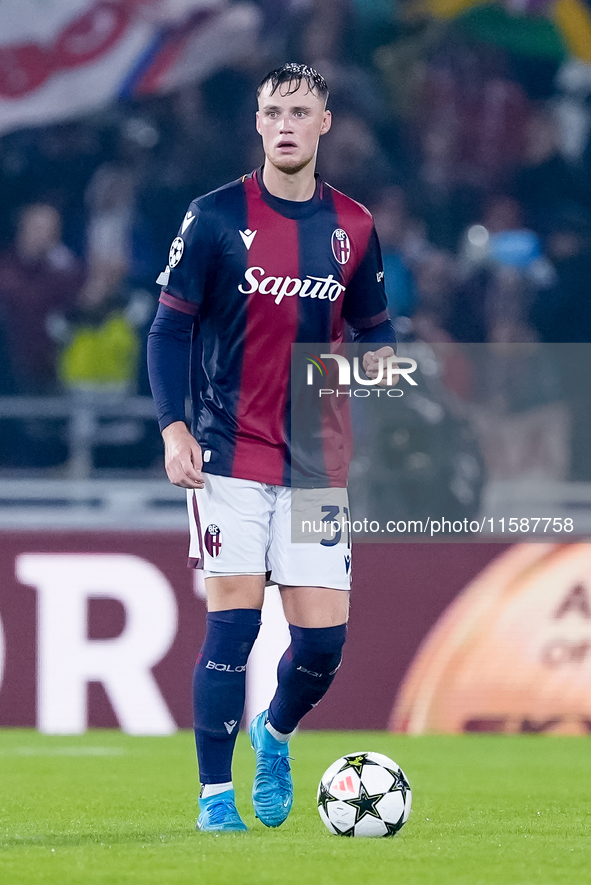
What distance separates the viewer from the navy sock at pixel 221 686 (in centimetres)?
339

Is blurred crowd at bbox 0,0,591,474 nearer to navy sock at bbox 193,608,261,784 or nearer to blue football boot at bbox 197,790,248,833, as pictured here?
navy sock at bbox 193,608,261,784

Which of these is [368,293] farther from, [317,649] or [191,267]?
[317,649]

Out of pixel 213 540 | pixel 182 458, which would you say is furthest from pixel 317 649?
pixel 182 458

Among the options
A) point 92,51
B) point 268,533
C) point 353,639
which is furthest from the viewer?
point 92,51

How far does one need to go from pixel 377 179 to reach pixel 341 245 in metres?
5.14

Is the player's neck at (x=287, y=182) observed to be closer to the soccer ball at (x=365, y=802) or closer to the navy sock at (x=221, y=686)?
the navy sock at (x=221, y=686)

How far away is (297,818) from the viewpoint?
148 inches

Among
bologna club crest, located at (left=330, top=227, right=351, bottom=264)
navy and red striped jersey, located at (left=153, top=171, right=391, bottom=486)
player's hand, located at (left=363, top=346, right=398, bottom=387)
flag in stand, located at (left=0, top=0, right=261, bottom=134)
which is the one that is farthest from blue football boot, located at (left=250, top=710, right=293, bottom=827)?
flag in stand, located at (left=0, top=0, right=261, bottom=134)

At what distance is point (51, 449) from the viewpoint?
7531 millimetres

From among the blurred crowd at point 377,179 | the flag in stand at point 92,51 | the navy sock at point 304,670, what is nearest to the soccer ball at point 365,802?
the navy sock at point 304,670

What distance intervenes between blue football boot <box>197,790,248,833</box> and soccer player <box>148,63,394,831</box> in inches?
1.3

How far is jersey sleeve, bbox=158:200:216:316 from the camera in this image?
347cm

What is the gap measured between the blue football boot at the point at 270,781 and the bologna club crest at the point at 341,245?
1.26 m

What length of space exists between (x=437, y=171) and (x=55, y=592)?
161 inches
